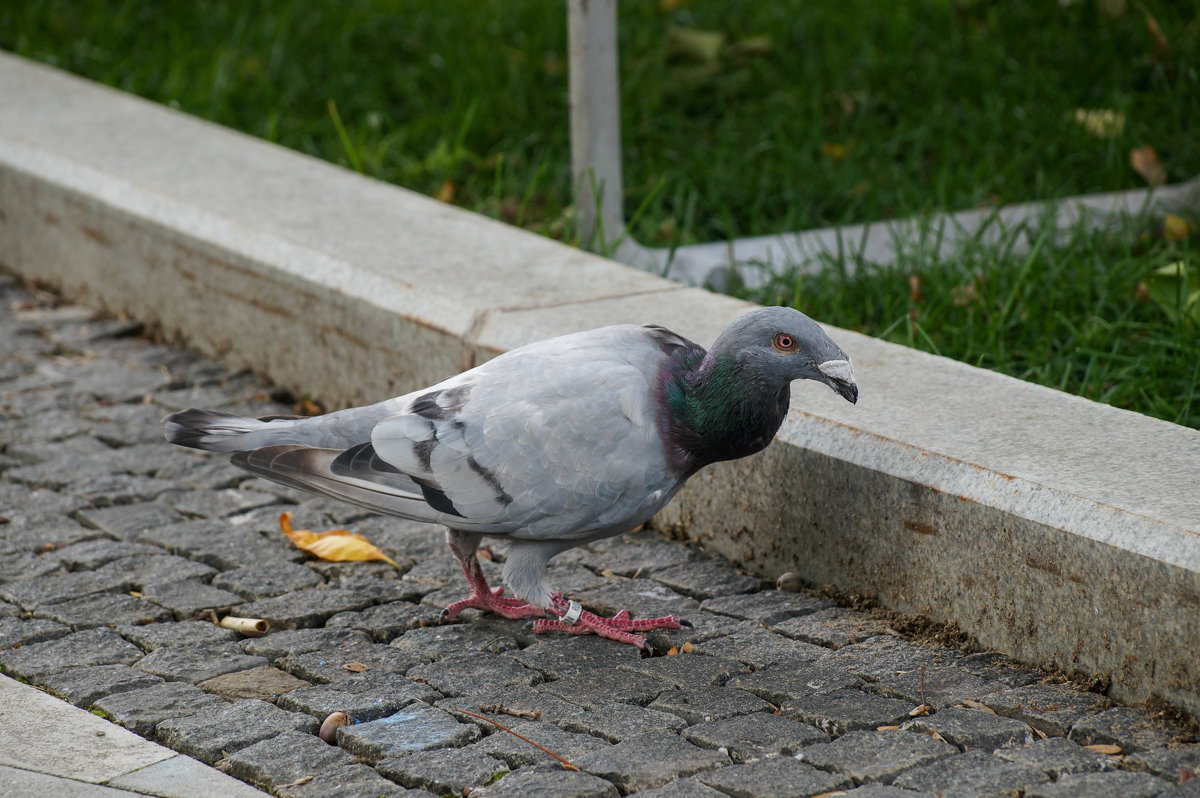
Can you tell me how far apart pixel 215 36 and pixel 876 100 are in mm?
3416

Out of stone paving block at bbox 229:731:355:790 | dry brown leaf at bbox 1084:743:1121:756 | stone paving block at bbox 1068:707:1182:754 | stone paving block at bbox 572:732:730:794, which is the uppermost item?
stone paving block at bbox 1068:707:1182:754

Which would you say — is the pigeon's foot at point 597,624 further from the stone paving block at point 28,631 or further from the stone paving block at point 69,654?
the stone paving block at point 28,631

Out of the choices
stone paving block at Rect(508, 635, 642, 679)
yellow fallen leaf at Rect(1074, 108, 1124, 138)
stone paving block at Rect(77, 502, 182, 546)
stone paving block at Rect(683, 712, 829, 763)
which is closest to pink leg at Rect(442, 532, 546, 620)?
stone paving block at Rect(508, 635, 642, 679)

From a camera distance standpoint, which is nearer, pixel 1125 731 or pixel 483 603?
pixel 1125 731

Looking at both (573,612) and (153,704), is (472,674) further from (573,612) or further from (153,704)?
(153,704)

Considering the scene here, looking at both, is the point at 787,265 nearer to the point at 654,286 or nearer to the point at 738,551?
the point at 654,286

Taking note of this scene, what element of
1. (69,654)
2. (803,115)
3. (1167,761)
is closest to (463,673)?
(69,654)

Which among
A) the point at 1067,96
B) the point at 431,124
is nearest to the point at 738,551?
the point at 431,124

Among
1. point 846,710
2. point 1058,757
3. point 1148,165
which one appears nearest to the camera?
point 1058,757

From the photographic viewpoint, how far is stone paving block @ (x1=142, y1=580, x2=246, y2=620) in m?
3.26

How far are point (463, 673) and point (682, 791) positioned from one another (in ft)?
2.26

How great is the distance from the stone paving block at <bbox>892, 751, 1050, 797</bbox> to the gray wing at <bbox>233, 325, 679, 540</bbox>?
0.80 m

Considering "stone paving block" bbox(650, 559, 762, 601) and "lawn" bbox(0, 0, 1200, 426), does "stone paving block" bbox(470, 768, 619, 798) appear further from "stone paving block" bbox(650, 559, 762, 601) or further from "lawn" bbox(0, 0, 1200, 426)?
"lawn" bbox(0, 0, 1200, 426)

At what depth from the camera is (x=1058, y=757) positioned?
8.32 feet
